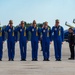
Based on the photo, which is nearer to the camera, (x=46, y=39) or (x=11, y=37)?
(x=11, y=37)

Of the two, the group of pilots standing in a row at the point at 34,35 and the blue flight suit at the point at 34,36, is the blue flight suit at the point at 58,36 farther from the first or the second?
the blue flight suit at the point at 34,36

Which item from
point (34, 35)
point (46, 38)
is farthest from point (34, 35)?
point (46, 38)

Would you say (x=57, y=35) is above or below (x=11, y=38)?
above

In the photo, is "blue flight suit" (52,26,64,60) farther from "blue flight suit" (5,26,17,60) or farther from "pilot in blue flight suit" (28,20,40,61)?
"blue flight suit" (5,26,17,60)

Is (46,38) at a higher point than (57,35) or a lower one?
lower

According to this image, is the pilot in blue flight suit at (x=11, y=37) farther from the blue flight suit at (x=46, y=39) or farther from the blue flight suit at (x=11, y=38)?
the blue flight suit at (x=46, y=39)

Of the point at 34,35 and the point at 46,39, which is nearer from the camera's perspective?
the point at 34,35

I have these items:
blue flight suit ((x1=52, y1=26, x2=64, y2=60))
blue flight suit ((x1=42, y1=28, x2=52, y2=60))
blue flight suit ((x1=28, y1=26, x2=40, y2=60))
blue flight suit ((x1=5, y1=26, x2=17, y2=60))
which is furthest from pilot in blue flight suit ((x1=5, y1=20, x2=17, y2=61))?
blue flight suit ((x1=52, y1=26, x2=64, y2=60))

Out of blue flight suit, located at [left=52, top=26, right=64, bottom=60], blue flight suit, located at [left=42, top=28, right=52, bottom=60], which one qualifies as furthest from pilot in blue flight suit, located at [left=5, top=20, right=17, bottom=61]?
blue flight suit, located at [left=52, top=26, right=64, bottom=60]

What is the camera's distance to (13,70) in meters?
14.6

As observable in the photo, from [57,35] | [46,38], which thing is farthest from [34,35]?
[57,35]

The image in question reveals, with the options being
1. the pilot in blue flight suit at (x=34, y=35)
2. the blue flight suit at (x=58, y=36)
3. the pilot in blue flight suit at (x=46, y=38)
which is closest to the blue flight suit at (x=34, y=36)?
the pilot in blue flight suit at (x=34, y=35)

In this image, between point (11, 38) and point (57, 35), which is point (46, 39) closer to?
point (57, 35)

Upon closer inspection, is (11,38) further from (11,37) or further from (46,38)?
(46,38)
